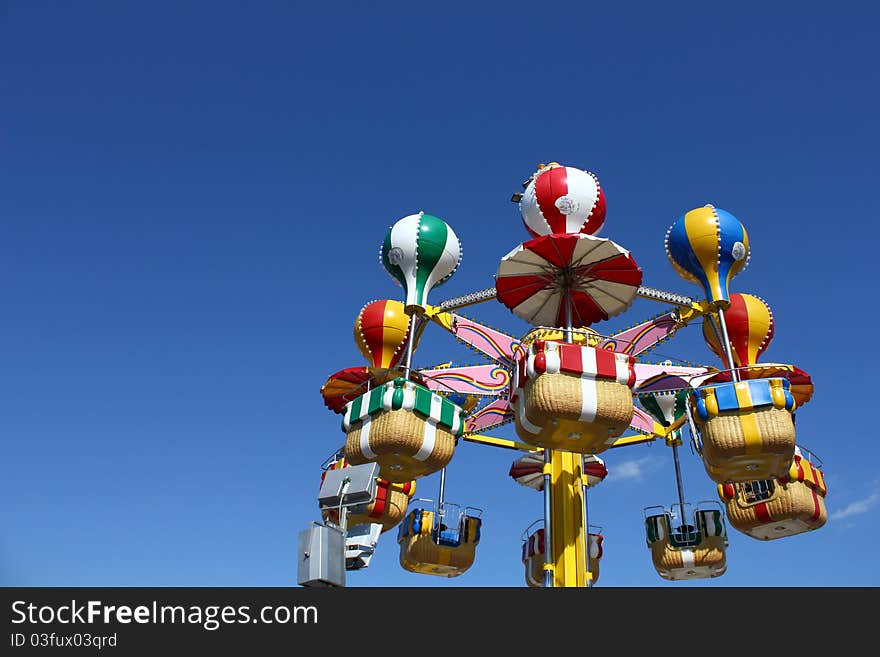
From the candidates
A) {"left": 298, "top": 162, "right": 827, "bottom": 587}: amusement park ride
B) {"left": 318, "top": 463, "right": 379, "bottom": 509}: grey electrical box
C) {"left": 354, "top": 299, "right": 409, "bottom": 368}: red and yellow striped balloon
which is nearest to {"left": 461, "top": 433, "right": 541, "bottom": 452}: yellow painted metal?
{"left": 298, "top": 162, "right": 827, "bottom": 587}: amusement park ride

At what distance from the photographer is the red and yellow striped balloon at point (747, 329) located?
1511 cm

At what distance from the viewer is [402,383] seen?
1281 cm

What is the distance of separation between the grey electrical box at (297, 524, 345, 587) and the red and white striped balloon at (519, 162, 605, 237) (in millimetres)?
9030

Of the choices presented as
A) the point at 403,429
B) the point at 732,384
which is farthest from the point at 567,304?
the point at 403,429

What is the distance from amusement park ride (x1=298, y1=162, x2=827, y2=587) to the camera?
12148 millimetres

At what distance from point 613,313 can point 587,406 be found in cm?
435

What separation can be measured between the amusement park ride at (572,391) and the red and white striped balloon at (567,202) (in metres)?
0.03

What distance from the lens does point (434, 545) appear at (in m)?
17.5

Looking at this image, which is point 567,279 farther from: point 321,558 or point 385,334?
point 321,558

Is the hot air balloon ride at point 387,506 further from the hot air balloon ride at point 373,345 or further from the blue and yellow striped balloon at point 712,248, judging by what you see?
the blue and yellow striped balloon at point 712,248

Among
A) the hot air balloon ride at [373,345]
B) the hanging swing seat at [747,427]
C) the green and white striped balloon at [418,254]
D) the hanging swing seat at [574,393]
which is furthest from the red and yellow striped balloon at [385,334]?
the hanging swing seat at [747,427]
